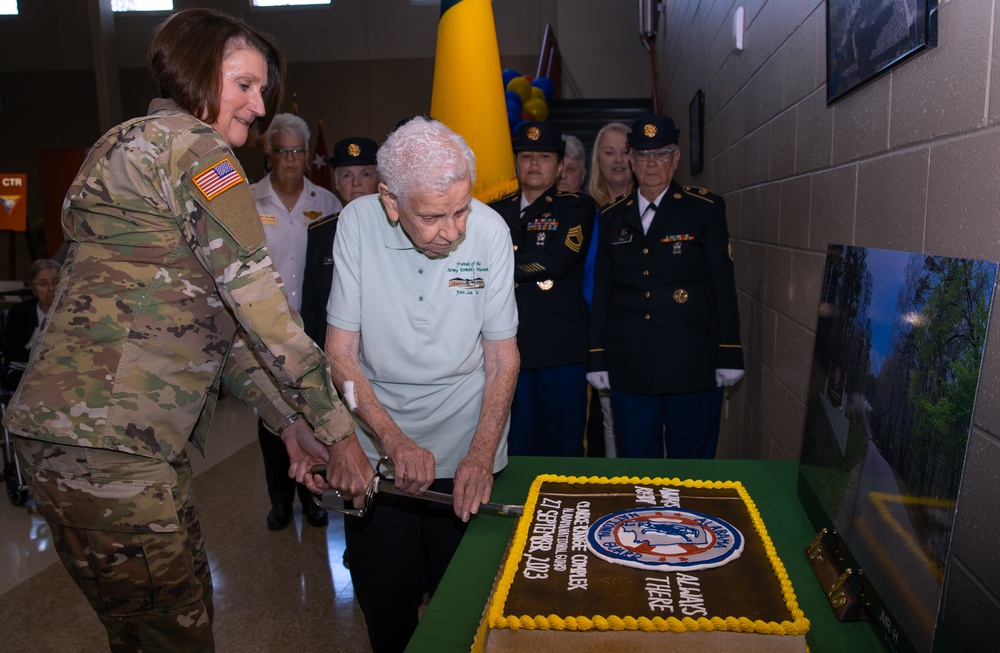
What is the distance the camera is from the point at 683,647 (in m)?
0.76

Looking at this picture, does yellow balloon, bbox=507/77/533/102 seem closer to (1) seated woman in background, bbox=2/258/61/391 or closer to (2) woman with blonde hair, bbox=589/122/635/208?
(2) woman with blonde hair, bbox=589/122/635/208

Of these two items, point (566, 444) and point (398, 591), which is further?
point (566, 444)

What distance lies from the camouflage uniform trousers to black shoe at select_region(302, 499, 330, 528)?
5.93 feet

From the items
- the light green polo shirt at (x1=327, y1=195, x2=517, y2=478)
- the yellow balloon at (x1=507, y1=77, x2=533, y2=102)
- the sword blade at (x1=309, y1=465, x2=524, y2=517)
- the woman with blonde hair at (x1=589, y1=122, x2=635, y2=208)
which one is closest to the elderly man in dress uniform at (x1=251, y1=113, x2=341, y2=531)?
the woman with blonde hair at (x1=589, y1=122, x2=635, y2=208)

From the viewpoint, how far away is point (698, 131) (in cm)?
398

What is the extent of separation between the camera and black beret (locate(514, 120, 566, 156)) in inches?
104

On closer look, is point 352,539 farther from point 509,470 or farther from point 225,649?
point 225,649

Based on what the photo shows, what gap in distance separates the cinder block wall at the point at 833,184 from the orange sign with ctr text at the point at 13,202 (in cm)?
782

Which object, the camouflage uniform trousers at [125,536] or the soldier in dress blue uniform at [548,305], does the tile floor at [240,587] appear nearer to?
the soldier in dress blue uniform at [548,305]

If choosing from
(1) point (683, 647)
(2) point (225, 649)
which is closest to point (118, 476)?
(1) point (683, 647)

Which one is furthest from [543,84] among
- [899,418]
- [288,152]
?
[899,418]

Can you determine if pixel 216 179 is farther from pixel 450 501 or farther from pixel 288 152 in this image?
pixel 288 152

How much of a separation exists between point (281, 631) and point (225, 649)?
160 mm

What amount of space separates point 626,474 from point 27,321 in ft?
11.1
